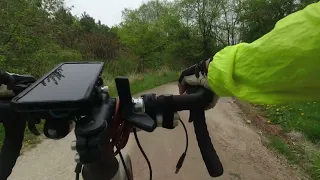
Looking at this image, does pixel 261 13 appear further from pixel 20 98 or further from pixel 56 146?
pixel 20 98

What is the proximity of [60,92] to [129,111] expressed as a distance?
9.7 inches

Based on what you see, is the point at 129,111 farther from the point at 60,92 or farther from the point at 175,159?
the point at 175,159

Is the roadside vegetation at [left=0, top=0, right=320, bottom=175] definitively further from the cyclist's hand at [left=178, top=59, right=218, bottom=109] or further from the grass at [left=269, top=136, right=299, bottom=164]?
the cyclist's hand at [left=178, top=59, right=218, bottom=109]

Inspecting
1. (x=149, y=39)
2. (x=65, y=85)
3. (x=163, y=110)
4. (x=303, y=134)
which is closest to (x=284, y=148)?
(x=303, y=134)

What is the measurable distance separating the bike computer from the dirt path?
2.09 m

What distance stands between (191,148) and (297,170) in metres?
1.42

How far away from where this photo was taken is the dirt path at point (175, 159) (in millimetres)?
3453

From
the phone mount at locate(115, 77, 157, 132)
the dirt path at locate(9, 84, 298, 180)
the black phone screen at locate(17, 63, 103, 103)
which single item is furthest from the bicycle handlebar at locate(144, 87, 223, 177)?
the dirt path at locate(9, 84, 298, 180)

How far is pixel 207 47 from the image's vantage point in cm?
3269

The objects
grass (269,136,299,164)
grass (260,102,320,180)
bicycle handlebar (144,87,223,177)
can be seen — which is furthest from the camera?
grass (269,136,299,164)

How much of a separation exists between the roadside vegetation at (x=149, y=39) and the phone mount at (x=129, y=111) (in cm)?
366

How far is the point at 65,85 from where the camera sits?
0.92 meters

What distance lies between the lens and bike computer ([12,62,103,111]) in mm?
818

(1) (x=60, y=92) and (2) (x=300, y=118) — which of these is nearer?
(1) (x=60, y=92)
